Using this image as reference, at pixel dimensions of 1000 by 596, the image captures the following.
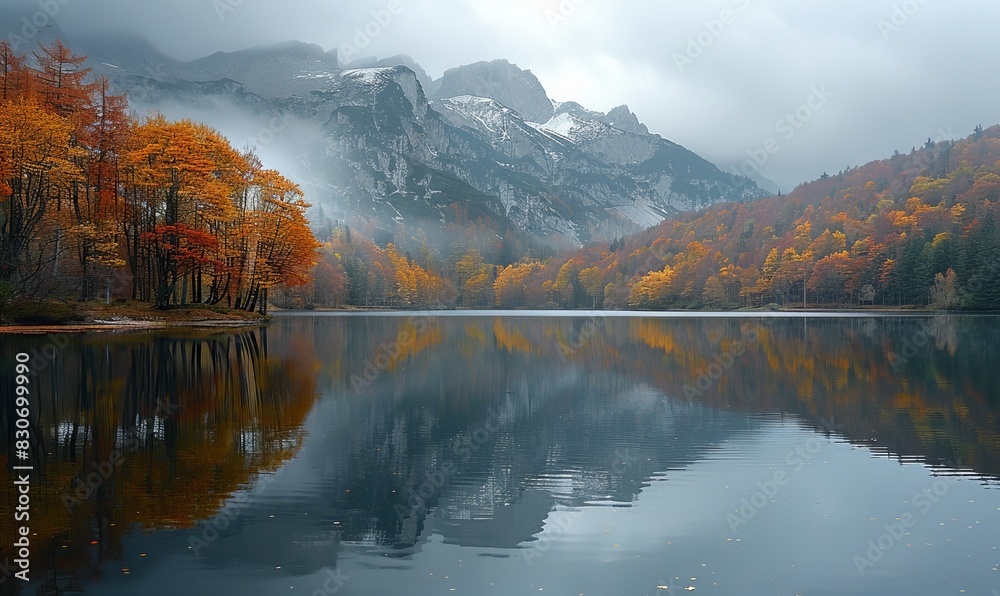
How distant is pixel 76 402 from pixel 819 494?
1907 centimetres

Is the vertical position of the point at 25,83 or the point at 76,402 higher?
the point at 25,83

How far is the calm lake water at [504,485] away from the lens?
8.65 metres

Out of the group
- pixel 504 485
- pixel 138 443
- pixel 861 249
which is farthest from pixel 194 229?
pixel 861 249

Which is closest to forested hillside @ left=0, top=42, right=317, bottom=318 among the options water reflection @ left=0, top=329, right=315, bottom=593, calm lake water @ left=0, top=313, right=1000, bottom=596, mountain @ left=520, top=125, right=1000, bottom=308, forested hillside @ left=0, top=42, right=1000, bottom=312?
forested hillside @ left=0, top=42, right=1000, bottom=312

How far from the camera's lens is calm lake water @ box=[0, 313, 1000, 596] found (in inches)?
340

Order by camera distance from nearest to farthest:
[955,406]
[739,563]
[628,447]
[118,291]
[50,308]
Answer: [739,563] → [628,447] → [955,406] → [50,308] → [118,291]

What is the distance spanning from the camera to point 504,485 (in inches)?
497

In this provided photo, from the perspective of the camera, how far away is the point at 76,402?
19500 mm

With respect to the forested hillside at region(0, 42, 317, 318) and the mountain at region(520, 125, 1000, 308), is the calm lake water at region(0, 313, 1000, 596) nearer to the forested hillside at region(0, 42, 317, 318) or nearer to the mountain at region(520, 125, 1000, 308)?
the forested hillside at region(0, 42, 317, 318)

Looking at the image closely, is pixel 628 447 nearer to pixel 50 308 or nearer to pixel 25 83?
pixel 50 308

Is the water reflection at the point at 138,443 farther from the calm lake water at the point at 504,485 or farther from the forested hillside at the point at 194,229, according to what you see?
the forested hillside at the point at 194,229

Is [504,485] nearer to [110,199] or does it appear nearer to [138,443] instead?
[138,443]

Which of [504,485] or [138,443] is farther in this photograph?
[138,443]

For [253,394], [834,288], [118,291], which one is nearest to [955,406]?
[253,394]
